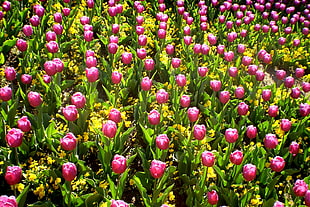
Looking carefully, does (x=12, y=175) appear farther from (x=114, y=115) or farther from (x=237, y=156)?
(x=237, y=156)

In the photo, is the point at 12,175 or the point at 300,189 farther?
the point at 300,189

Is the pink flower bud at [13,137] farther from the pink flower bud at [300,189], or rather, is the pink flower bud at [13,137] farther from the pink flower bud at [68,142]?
the pink flower bud at [300,189]

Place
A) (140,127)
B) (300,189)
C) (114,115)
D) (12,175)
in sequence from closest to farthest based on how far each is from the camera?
(12,175)
(300,189)
(114,115)
(140,127)

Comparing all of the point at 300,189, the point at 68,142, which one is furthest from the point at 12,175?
the point at 300,189

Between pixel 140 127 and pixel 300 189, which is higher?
pixel 300 189

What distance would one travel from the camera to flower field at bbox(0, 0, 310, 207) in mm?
2984

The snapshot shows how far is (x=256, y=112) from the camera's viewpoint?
4.16 m

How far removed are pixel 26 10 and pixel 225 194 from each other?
12.0ft

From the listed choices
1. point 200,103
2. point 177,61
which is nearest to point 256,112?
point 200,103

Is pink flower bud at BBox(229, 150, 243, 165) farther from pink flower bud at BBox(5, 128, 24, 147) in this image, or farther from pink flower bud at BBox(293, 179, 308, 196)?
pink flower bud at BBox(5, 128, 24, 147)

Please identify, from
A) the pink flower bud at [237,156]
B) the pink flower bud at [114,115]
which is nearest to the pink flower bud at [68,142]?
the pink flower bud at [114,115]

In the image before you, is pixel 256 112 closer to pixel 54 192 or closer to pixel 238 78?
pixel 238 78

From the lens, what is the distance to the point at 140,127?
388cm

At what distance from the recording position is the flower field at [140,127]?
2984 millimetres
